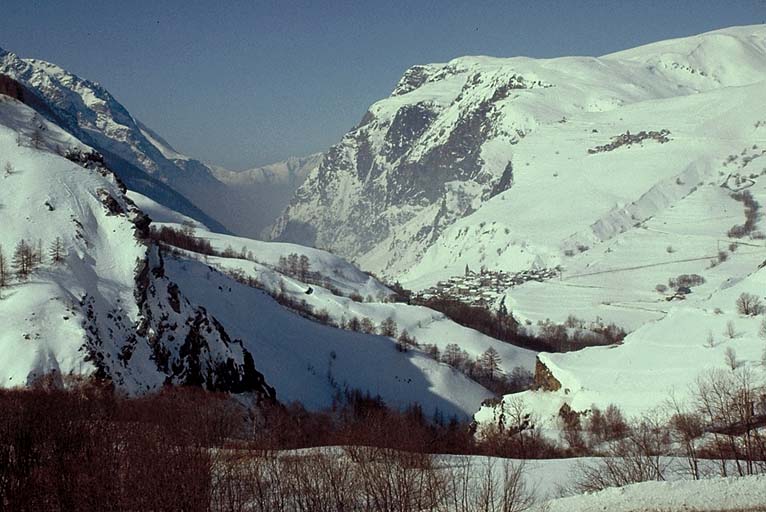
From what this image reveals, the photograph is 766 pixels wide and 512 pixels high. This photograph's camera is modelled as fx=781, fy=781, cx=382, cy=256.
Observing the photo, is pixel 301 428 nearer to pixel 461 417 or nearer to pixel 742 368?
pixel 742 368

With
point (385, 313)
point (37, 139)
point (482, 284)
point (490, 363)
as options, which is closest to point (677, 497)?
point (37, 139)

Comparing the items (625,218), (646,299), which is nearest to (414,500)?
(646,299)

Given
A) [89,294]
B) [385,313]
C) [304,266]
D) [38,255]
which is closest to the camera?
[89,294]

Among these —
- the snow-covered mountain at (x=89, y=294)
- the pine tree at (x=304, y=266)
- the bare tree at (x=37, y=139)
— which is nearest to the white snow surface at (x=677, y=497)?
the snow-covered mountain at (x=89, y=294)

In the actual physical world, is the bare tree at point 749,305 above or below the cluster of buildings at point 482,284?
below

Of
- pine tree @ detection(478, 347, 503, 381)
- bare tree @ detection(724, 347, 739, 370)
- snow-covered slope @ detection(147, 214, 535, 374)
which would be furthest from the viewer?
snow-covered slope @ detection(147, 214, 535, 374)

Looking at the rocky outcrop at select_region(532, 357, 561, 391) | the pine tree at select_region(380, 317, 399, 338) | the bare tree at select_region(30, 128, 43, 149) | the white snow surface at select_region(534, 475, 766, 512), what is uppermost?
the bare tree at select_region(30, 128, 43, 149)

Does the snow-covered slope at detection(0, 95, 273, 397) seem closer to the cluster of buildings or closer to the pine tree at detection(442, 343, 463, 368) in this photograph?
the pine tree at detection(442, 343, 463, 368)

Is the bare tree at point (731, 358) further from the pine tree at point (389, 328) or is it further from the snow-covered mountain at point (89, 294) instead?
the pine tree at point (389, 328)

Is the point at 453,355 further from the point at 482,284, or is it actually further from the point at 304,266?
the point at 482,284

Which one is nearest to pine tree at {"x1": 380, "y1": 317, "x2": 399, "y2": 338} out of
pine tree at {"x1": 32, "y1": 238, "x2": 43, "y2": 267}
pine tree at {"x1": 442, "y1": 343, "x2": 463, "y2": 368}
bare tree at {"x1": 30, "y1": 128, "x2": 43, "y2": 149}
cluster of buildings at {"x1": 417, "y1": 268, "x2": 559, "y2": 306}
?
pine tree at {"x1": 442, "y1": 343, "x2": 463, "y2": 368}

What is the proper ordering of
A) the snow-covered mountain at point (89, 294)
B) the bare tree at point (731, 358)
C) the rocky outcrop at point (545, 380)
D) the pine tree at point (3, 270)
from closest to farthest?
1. the snow-covered mountain at point (89, 294)
2. the pine tree at point (3, 270)
3. the bare tree at point (731, 358)
4. the rocky outcrop at point (545, 380)

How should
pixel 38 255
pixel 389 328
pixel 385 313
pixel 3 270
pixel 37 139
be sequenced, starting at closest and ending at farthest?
pixel 3 270, pixel 38 255, pixel 37 139, pixel 389 328, pixel 385 313

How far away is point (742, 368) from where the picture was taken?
42.2 m
